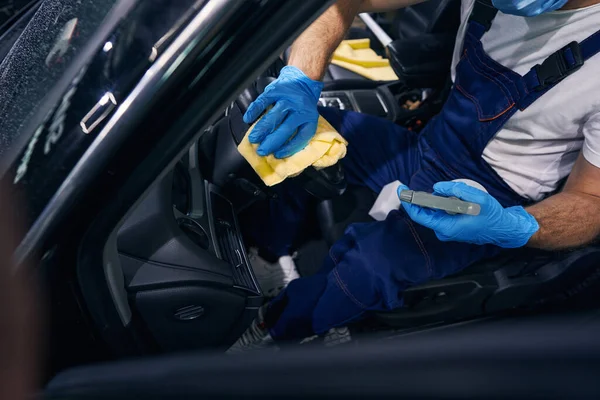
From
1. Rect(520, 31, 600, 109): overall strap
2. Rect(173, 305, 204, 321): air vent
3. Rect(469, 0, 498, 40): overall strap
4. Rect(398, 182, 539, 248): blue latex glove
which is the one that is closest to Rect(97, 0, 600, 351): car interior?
Rect(173, 305, 204, 321): air vent

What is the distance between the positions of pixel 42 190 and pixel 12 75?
0.72ft

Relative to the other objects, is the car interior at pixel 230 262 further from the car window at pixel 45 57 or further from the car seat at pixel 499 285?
the car window at pixel 45 57

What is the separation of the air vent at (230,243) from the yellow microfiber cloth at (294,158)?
0.56 ft

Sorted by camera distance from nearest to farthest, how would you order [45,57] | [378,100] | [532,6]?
[45,57], [532,6], [378,100]

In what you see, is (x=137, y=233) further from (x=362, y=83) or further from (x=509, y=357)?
(x=362, y=83)

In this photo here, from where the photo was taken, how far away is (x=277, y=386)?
0.45 m

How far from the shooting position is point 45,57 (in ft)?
2.11

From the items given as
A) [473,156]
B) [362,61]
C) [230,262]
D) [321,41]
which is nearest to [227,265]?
Result: [230,262]

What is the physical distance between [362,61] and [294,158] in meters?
1.19

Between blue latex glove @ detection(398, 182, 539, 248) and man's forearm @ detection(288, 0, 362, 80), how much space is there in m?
0.40

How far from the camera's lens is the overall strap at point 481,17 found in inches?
48.1

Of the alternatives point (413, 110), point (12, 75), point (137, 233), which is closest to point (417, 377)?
point (137, 233)

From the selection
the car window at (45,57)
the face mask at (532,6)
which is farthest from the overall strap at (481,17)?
the car window at (45,57)

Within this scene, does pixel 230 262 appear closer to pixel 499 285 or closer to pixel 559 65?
pixel 499 285
